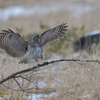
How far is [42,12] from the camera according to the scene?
1473cm

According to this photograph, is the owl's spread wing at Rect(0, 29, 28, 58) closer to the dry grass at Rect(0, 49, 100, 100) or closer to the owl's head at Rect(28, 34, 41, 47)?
the owl's head at Rect(28, 34, 41, 47)

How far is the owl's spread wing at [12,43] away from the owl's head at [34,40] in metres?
0.09

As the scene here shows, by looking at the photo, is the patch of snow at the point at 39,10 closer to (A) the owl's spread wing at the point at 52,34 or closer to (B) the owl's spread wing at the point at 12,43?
(A) the owl's spread wing at the point at 52,34

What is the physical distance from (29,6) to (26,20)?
9.38 ft

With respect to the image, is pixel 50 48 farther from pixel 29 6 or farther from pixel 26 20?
pixel 29 6

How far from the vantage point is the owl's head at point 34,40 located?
2811 mm

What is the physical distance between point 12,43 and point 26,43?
0.68 feet

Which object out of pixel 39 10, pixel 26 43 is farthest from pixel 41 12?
pixel 26 43

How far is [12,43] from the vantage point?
2760 mm

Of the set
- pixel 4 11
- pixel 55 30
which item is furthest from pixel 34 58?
pixel 4 11

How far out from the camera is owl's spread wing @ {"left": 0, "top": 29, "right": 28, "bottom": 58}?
Answer: 8.74 feet

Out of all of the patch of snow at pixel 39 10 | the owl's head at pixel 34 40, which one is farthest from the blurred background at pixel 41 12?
the owl's head at pixel 34 40

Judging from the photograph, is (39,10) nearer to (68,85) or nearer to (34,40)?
(68,85)

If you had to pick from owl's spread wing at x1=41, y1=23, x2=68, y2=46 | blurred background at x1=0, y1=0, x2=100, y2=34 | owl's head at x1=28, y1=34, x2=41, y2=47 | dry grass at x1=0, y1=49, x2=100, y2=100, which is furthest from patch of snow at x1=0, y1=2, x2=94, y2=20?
owl's head at x1=28, y1=34, x2=41, y2=47
